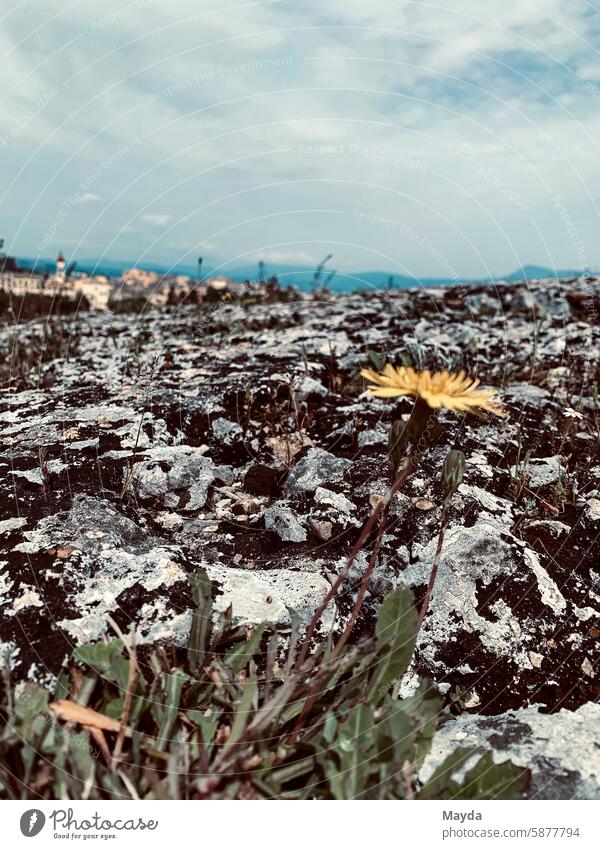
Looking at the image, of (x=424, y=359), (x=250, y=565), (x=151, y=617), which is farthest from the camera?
(x=424, y=359)

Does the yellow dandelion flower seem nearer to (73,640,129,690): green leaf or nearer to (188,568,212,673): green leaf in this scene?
(188,568,212,673): green leaf

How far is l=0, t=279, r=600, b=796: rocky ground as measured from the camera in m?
2.40

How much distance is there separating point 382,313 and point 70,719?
20.6 ft

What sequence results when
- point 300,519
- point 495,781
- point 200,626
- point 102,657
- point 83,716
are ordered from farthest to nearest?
point 300,519 < point 200,626 < point 102,657 < point 83,716 < point 495,781

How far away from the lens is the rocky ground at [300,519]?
2.40 meters

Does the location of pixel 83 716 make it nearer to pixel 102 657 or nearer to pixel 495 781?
pixel 102 657

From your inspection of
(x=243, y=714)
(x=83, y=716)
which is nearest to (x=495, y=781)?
(x=243, y=714)

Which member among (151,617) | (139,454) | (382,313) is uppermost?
(382,313)

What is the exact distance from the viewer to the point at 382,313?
297 inches

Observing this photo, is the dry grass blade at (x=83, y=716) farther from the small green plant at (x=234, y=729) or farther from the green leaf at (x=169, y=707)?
the green leaf at (x=169, y=707)

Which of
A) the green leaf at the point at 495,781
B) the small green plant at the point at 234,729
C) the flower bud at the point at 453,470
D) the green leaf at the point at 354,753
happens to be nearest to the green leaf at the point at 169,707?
the small green plant at the point at 234,729

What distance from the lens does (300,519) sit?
303 cm
